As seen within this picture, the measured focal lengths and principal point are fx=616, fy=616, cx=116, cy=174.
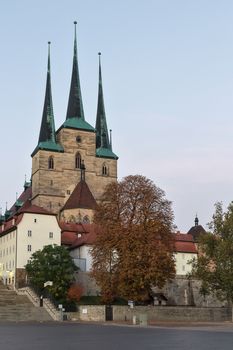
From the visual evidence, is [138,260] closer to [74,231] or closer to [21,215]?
[21,215]

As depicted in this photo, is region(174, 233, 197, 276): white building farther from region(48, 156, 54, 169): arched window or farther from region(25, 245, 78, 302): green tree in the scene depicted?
region(48, 156, 54, 169): arched window

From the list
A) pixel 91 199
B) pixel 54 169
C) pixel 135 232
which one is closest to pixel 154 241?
pixel 135 232

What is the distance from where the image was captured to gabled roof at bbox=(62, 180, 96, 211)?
407ft

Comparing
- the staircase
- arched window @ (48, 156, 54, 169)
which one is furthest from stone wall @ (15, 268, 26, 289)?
arched window @ (48, 156, 54, 169)

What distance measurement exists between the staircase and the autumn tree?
7629mm

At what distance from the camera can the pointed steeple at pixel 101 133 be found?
141375 millimetres

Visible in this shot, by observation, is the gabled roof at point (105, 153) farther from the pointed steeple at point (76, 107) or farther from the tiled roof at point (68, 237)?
the tiled roof at point (68, 237)

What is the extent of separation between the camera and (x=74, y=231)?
10844 centimetres

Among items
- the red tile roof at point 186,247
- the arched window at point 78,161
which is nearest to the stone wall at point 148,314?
the red tile roof at point 186,247

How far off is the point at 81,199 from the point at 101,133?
24800mm

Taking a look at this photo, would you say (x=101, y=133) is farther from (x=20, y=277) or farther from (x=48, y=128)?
(x=20, y=277)

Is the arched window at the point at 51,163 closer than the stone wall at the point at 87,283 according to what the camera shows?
No

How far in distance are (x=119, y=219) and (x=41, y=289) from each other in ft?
48.0

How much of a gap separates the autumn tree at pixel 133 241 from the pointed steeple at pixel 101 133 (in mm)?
65625
